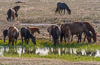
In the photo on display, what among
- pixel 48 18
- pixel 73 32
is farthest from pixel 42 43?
pixel 48 18

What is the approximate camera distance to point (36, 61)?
34.0 ft

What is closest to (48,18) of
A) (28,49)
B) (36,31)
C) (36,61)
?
(36,31)

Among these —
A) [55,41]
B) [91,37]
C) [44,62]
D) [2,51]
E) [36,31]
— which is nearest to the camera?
[44,62]

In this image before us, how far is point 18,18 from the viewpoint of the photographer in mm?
26156

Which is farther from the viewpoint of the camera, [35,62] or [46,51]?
[46,51]

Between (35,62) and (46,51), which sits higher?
(35,62)

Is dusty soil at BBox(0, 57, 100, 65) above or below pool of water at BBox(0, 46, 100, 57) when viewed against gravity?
above

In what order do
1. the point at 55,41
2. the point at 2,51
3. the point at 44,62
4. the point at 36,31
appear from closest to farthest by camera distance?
the point at 44,62 < the point at 2,51 < the point at 55,41 < the point at 36,31

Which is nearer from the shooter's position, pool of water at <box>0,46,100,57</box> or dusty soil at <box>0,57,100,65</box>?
dusty soil at <box>0,57,100,65</box>

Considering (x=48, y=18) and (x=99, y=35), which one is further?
(x=48, y=18)

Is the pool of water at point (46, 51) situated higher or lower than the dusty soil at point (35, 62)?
lower

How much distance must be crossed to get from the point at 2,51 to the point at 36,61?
346 cm

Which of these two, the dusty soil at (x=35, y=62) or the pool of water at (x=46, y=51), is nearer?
the dusty soil at (x=35, y=62)

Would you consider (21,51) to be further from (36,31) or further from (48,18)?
(48,18)
